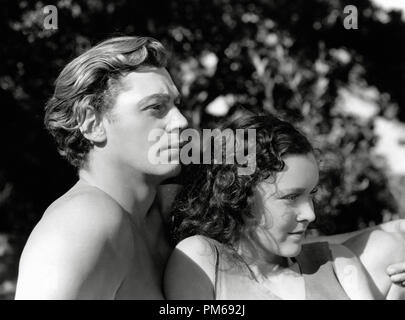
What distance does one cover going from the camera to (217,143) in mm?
2807

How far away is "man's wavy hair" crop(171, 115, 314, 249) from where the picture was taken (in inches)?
100.0

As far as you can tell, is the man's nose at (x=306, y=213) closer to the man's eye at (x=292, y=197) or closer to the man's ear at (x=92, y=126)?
the man's eye at (x=292, y=197)

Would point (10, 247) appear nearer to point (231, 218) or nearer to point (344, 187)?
point (344, 187)

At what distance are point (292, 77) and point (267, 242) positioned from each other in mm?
→ 3362

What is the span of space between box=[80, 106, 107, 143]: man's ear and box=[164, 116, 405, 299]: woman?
0.53 m

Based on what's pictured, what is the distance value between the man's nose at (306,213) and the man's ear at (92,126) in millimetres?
808

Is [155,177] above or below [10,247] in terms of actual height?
above

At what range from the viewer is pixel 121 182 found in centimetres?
241

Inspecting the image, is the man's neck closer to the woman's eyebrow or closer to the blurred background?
the woman's eyebrow

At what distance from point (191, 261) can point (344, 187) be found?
3367mm

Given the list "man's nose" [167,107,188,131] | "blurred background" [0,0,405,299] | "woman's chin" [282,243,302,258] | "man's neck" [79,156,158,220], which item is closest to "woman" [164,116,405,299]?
"woman's chin" [282,243,302,258]

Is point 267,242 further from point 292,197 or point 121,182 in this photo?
point 121,182

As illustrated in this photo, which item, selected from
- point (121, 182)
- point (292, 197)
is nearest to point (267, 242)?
→ point (292, 197)

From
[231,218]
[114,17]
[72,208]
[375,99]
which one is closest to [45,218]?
[72,208]
